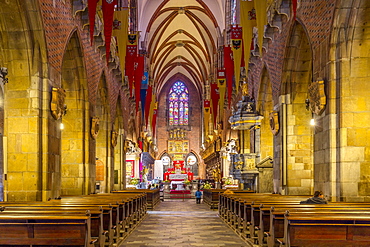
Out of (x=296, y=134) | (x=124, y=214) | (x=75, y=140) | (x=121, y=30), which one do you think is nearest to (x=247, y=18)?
(x=121, y=30)

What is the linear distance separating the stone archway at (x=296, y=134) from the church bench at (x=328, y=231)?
28.2 feet

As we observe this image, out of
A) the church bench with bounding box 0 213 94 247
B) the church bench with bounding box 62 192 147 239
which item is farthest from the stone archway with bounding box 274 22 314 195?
the church bench with bounding box 0 213 94 247

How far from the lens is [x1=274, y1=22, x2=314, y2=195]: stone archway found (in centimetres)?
1473

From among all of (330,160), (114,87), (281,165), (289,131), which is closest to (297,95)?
(289,131)

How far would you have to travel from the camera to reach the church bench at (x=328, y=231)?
618 cm

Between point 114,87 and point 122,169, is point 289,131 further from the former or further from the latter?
point 122,169

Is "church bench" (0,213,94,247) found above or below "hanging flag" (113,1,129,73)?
below

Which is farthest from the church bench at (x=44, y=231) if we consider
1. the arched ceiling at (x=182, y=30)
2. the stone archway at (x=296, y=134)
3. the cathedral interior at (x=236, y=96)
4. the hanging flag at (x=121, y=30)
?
the arched ceiling at (x=182, y=30)

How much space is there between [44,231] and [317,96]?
6.94 metres

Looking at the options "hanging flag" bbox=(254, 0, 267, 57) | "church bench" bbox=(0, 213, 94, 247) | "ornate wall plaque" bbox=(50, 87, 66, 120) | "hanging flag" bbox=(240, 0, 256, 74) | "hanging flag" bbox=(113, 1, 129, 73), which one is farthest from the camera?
"hanging flag" bbox=(113, 1, 129, 73)

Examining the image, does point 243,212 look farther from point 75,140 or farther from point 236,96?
point 236,96

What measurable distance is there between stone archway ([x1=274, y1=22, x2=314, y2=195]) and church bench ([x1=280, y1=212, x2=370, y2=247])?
28.2 ft

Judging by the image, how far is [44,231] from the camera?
6457 millimetres

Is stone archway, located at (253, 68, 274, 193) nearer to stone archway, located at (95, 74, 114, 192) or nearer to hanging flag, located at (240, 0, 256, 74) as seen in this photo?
hanging flag, located at (240, 0, 256, 74)
